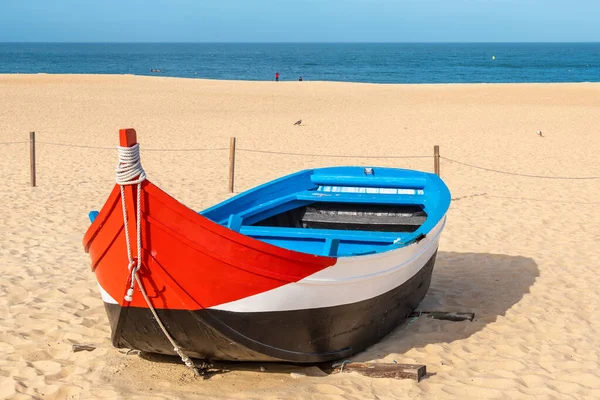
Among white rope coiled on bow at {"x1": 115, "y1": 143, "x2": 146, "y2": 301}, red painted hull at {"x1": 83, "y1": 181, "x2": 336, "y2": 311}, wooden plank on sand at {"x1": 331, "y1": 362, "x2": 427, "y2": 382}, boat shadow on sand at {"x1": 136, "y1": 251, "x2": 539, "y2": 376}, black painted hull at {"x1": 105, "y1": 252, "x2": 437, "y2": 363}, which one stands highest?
white rope coiled on bow at {"x1": 115, "y1": 143, "x2": 146, "y2": 301}

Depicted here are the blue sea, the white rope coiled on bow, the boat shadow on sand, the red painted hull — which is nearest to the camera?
the white rope coiled on bow

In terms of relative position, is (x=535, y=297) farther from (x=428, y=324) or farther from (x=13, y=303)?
(x=13, y=303)

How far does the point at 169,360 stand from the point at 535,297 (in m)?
3.92

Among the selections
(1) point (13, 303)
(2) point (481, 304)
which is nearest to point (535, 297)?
(2) point (481, 304)

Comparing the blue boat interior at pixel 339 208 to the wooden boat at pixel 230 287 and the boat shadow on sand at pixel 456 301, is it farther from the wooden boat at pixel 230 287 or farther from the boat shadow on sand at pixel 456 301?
the boat shadow on sand at pixel 456 301

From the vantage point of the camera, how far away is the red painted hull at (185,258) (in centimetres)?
426

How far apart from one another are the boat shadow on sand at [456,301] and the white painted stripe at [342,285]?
1.77ft

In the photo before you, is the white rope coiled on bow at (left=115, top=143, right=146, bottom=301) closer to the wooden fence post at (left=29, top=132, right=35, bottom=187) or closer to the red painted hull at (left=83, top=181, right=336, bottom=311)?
the red painted hull at (left=83, top=181, right=336, bottom=311)

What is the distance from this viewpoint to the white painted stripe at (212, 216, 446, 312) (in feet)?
14.9

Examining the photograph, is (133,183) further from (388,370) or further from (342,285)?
(388,370)

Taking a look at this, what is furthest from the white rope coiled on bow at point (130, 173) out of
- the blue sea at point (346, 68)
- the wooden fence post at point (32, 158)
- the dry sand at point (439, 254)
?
the blue sea at point (346, 68)

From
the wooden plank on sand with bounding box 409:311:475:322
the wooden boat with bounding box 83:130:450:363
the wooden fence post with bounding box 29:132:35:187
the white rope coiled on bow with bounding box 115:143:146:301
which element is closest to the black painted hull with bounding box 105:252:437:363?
the wooden boat with bounding box 83:130:450:363

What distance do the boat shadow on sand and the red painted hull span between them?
2.96ft

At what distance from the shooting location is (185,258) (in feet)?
14.3
